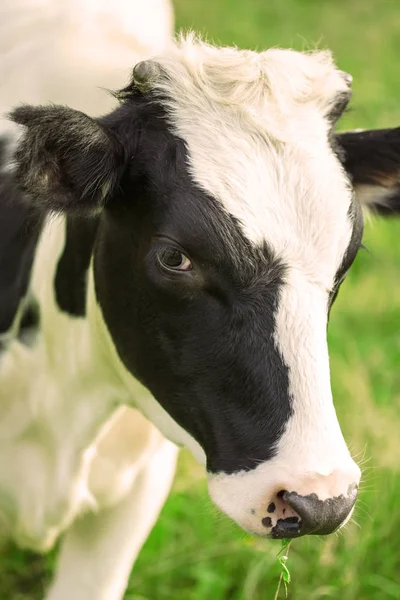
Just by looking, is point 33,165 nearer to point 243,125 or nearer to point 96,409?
point 243,125

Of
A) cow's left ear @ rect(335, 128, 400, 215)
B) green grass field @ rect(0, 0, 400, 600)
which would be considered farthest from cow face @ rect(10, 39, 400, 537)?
green grass field @ rect(0, 0, 400, 600)

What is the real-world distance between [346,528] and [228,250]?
1389mm

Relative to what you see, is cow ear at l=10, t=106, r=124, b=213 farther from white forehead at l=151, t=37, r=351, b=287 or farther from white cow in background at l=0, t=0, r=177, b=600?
white cow in background at l=0, t=0, r=177, b=600

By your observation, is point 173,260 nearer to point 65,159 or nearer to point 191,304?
point 191,304

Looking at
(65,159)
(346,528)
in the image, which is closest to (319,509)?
(65,159)

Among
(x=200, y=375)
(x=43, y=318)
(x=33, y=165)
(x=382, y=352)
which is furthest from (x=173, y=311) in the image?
(x=382, y=352)

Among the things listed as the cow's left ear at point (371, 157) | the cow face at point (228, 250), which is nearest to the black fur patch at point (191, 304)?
the cow face at point (228, 250)

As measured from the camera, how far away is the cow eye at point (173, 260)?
2.37 metres

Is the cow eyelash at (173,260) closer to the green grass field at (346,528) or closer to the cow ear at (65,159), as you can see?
the cow ear at (65,159)

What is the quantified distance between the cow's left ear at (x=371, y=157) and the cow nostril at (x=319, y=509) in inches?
37.1

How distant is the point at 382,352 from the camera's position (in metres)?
5.05

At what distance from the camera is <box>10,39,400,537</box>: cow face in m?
2.27

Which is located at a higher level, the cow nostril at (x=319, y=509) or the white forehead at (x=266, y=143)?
the white forehead at (x=266, y=143)

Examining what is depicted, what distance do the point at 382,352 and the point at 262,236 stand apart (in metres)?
2.86
